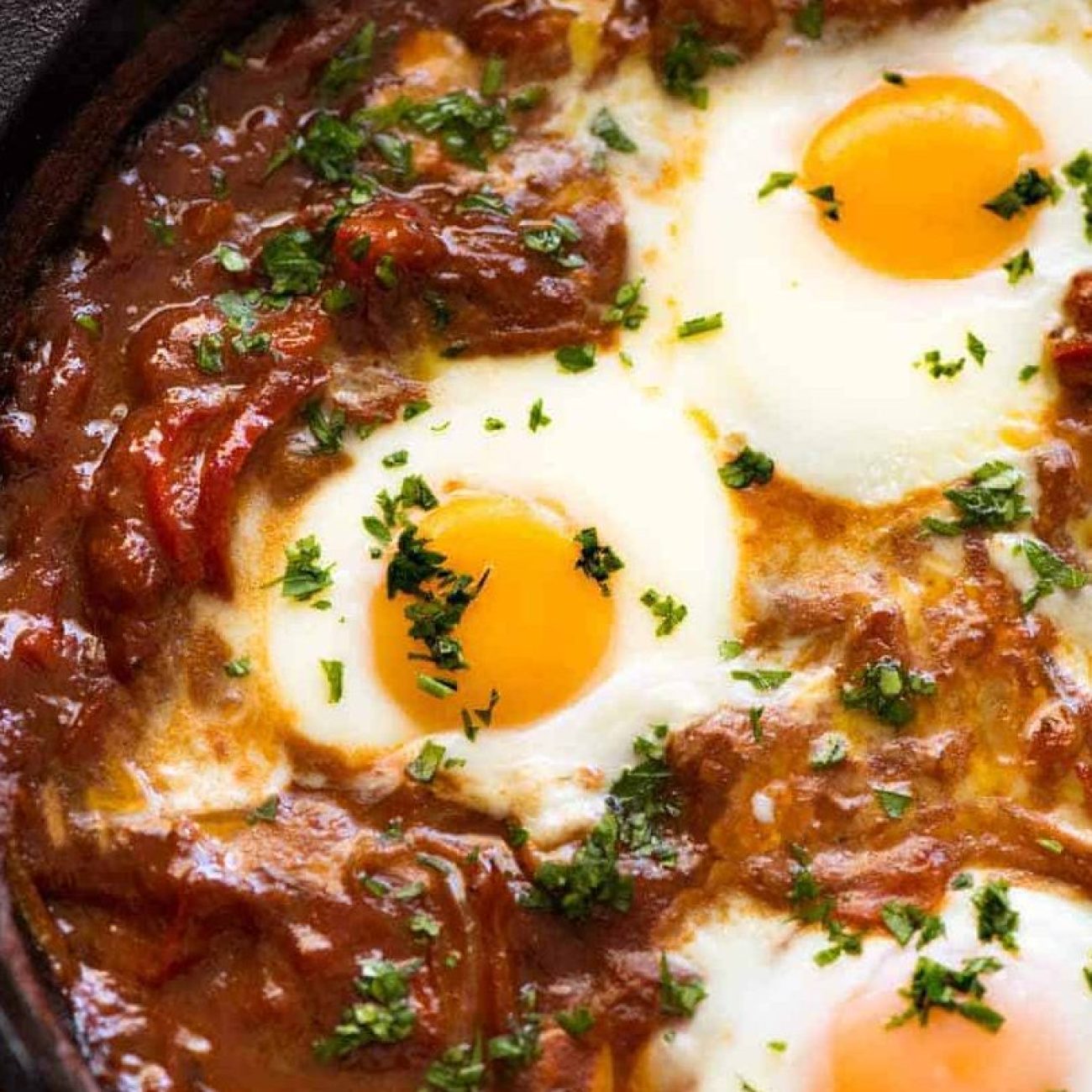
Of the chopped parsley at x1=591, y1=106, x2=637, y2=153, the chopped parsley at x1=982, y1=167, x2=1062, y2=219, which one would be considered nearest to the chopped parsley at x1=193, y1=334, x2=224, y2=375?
the chopped parsley at x1=591, y1=106, x2=637, y2=153

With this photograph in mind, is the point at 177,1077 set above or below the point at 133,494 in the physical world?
below

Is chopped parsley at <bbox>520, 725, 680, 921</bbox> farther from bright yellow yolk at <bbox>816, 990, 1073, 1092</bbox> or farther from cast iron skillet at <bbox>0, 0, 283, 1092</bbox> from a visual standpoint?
cast iron skillet at <bbox>0, 0, 283, 1092</bbox>

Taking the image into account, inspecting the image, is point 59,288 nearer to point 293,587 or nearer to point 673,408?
point 293,587

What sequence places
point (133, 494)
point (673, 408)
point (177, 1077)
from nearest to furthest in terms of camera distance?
point (177, 1077) < point (133, 494) < point (673, 408)

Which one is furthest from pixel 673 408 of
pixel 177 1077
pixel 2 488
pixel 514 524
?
pixel 177 1077

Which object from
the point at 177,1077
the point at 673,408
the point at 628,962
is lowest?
the point at 177,1077

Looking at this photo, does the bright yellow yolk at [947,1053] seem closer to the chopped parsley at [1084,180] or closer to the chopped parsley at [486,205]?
the chopped parsley at [1084,180]
